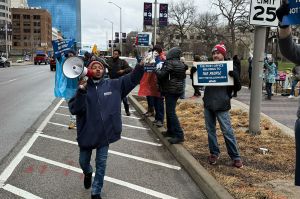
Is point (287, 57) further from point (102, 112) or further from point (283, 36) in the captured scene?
point (102, 112)

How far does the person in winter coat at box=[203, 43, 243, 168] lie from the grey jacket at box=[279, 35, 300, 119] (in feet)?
10.0

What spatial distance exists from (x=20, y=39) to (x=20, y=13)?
35.3 feet

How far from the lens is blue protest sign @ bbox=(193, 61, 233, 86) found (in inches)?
257

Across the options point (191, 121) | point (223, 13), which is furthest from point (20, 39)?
point (191, 121)

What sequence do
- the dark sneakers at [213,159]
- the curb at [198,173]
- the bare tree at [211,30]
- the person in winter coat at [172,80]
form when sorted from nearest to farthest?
1. the curb at [198,173]
2. the dark sneakers at [213,159]
3. the person in winter coat at [172,80]
4. the bare tree at [211,30]

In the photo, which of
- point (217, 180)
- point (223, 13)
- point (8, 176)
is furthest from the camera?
point (223, 13)

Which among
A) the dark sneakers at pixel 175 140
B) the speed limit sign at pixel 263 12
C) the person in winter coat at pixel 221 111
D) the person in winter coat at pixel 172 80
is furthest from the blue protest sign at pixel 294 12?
the speed limit sign at pixel 263 12

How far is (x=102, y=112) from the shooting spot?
17.0ft

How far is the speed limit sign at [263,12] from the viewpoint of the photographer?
8.34 metres

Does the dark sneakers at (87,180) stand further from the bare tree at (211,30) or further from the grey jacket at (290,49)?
the bare tree at (211,30)

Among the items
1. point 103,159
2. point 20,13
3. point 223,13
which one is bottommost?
point 103,159

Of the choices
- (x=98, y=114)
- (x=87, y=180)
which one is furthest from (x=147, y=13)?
(x=98, y=114)

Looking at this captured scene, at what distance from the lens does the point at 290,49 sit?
336 centimetres

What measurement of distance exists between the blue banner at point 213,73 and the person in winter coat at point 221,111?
0.34 feet
